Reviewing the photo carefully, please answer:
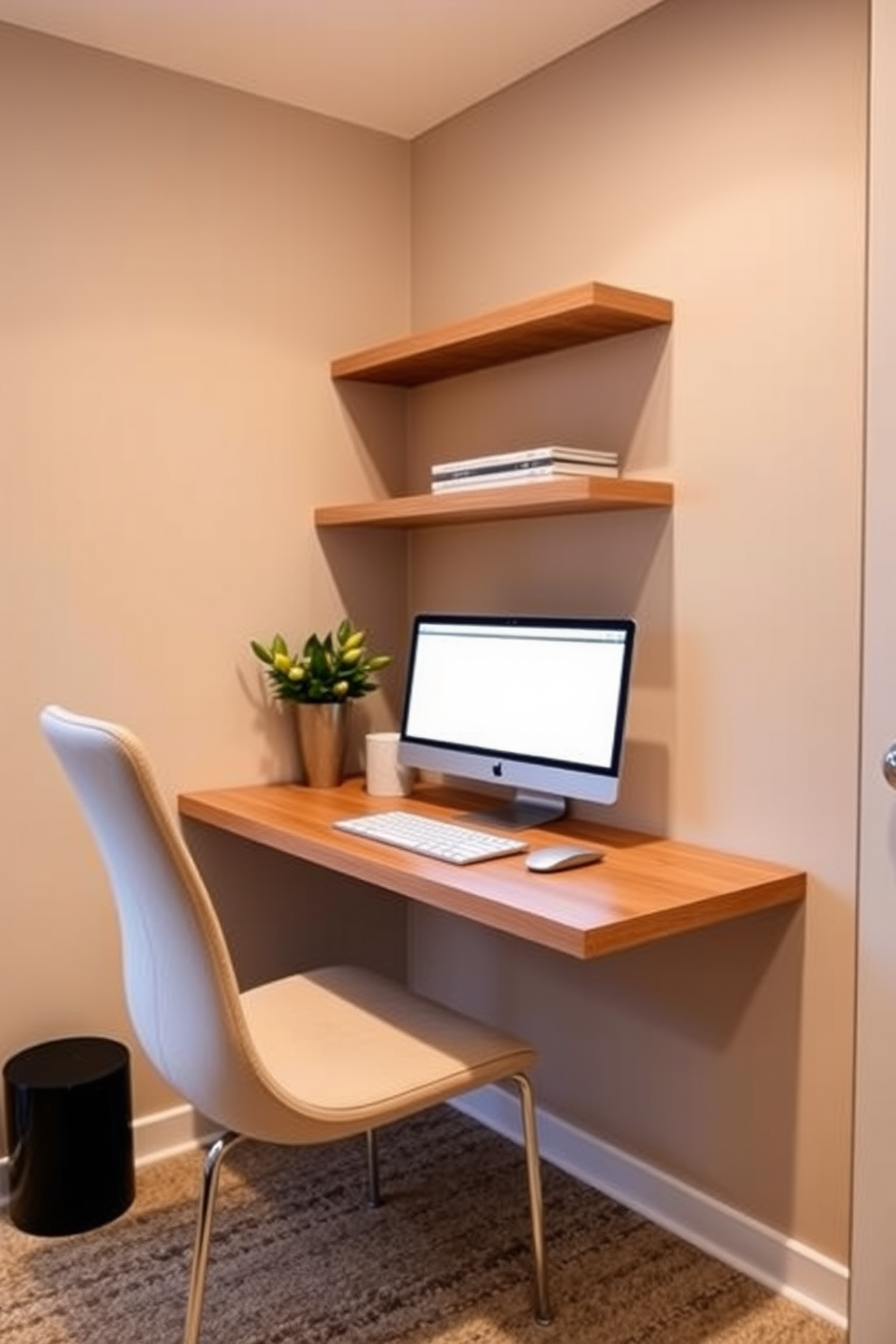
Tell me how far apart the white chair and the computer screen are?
1.51 ft

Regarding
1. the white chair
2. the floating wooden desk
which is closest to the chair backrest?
the white chair

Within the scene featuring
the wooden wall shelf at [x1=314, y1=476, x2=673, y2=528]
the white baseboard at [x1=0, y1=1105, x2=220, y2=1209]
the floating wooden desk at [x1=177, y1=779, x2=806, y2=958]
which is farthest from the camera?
the white baseboard at [x1=0, y1=1105, x2=220, y2=1209]

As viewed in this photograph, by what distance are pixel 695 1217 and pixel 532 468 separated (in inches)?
54.1

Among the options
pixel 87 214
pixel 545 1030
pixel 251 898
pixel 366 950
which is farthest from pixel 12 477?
pixel 545 1030

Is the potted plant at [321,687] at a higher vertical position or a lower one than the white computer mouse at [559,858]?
higher

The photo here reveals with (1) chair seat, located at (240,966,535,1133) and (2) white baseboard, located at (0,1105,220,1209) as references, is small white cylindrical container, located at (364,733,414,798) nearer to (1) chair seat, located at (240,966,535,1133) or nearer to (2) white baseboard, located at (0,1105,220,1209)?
(1) chair seat, located at (240,966,535,1133)

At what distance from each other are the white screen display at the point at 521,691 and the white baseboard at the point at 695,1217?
2.54 ft

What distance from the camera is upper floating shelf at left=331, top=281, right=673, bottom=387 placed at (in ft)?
6.39

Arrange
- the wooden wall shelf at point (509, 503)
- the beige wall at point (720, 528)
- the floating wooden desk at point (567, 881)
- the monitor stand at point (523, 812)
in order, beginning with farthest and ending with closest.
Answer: the monitor stand at point (523, 812)
the wooden wall shelf at point (509, 503)
the beige wall at point (720, 528)
the floating wooden desk at point (567, 881)

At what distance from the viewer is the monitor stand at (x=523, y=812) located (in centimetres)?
215

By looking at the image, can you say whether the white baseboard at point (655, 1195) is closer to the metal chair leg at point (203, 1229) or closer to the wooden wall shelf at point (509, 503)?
the metal chair leg at point (203, 1229)

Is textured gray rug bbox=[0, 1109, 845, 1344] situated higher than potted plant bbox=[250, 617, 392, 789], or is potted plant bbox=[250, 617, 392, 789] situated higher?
potted plant bbox=[250, 617, 392, 789]

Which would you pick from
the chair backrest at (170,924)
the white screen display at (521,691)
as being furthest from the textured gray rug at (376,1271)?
the white screen display at (521,691)

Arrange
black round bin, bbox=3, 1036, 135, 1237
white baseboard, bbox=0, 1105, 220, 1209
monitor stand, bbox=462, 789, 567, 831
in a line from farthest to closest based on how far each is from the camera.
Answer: white baseboard, bbox=0, 1105, 220, 1209, monitor stand, bbox=462, 789, 567, 831, black round bin, bbox=3, 1036, 135, 1237
